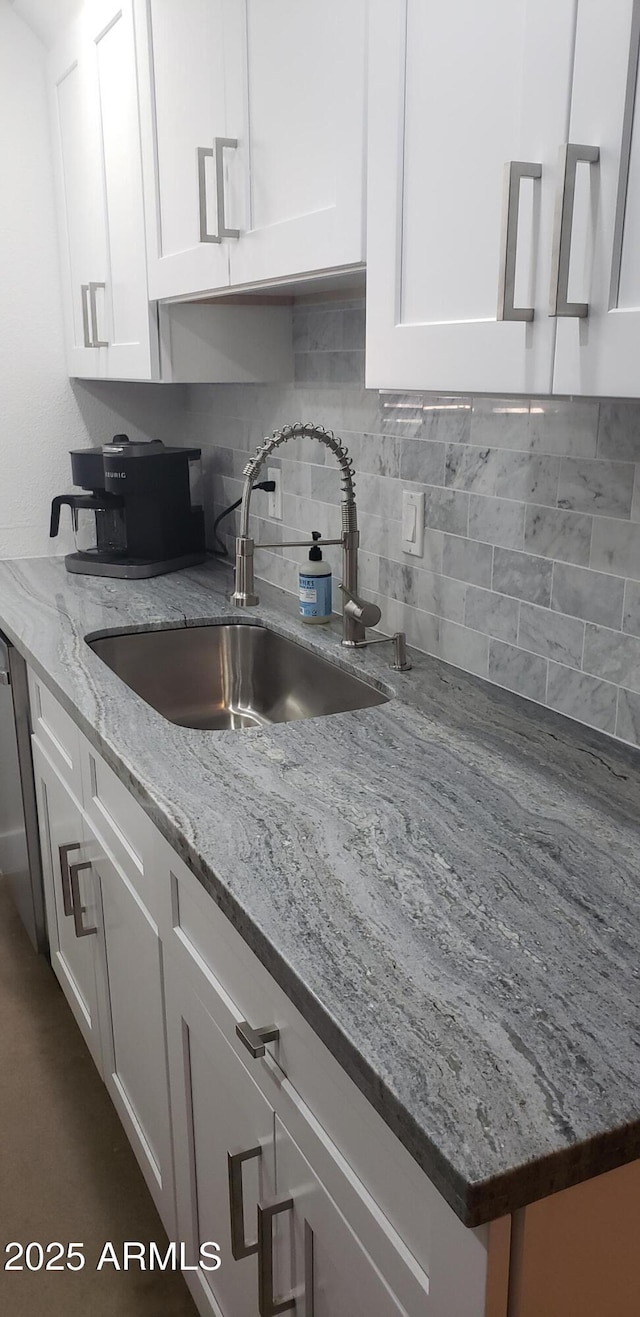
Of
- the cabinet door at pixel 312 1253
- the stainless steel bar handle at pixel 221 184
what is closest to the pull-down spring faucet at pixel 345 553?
the stainless steel bar handle at pixel 221 184

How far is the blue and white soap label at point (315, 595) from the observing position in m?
1.98

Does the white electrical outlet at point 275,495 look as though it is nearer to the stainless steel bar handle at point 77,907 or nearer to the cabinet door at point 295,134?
the cabinet door at point 295,134

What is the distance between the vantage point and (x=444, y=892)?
1010mm

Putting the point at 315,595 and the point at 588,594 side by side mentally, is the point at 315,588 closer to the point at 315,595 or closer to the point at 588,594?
the point at 315,595

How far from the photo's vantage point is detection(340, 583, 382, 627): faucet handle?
5.82ft

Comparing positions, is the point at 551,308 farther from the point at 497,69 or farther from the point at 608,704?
the point at 608,704

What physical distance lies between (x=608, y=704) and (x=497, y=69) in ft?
2.59

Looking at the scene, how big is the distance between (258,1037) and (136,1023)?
0.68 metres

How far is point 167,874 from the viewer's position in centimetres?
129

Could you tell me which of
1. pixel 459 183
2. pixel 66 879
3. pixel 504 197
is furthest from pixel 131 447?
pixel 504 197

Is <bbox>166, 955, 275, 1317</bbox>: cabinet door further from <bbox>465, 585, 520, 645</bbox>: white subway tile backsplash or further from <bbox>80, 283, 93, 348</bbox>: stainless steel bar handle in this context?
<bbox>80, 283, 93, 348</bbox>: stainless steel bar handle

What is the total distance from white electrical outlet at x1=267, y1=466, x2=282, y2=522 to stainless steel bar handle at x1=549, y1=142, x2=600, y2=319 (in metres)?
1.49

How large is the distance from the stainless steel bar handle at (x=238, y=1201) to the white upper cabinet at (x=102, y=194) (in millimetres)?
1640

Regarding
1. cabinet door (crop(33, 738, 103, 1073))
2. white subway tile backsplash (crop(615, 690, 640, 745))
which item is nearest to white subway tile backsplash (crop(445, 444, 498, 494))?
white subway tile backsplash (crop(615, 690, 640, 745))
